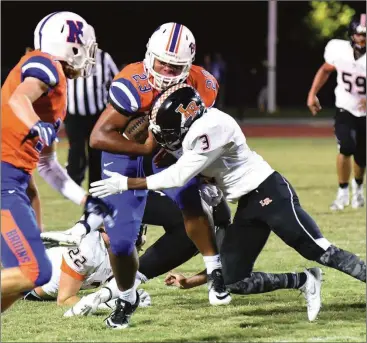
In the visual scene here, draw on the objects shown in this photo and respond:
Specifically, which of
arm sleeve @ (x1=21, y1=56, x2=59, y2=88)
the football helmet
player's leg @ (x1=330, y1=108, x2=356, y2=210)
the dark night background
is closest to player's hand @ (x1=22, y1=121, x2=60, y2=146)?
arm sleeve @ (x1=21, y1=56, x2=59, y2=88)

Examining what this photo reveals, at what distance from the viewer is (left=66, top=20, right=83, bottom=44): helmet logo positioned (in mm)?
4129

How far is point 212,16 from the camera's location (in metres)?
28.1

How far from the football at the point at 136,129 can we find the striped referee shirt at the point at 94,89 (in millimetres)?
3996

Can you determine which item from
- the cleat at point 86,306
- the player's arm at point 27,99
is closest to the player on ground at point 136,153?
the cleat at point 86,306

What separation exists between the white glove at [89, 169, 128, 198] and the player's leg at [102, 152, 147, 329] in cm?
18

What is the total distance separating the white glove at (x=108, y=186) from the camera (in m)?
4.24

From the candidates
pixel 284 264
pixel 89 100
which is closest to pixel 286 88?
pixel 89 100

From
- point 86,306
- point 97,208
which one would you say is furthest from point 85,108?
point 97,208

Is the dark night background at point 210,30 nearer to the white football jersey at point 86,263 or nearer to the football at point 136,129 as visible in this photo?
the white football jersey at point 86,263

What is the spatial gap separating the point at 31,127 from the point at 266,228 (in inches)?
52.9

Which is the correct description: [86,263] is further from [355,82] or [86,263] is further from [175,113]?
Answer: [355,82]

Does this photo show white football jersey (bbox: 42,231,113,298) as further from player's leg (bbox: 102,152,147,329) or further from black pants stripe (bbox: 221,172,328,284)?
black pants stripe (bbox: 221,172,328,284)

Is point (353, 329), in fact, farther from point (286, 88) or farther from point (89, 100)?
point (286, 88)

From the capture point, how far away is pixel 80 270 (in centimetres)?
488
